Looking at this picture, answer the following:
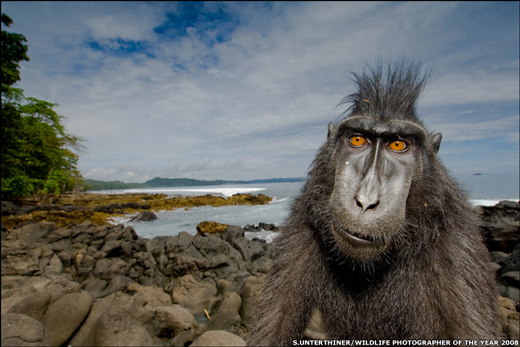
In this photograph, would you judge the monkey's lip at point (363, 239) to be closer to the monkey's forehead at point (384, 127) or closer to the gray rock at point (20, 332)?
the monkey's forehead at point (384, 127)

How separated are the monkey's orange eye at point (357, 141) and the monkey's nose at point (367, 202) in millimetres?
609

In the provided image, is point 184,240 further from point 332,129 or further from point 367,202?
point 367,202

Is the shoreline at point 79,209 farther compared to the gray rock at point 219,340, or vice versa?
the shoreline at point 79,209

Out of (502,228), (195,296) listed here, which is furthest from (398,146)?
(502,228)

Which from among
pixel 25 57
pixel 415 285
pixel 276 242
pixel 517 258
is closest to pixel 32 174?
pixel 25 57

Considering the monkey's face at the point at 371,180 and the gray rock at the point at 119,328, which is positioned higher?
the monkey's face at the point at 371,180

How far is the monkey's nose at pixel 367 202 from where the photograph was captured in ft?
6.02

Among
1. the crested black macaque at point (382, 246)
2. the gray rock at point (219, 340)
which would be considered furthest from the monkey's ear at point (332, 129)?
the gray rock at point (219, 340)

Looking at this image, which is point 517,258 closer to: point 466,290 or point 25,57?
point 466,290

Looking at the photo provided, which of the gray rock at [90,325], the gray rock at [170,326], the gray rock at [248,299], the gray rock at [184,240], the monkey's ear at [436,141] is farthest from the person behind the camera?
the gray rock at [184,240]

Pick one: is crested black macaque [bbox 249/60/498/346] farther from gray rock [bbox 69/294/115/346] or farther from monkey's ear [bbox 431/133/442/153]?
gray rock [bbox 69/294/115/346]

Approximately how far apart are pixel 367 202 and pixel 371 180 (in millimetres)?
200

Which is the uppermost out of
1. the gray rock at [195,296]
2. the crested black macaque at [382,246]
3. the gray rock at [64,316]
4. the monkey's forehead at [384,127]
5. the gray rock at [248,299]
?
the monkey's forehead at [384,127]

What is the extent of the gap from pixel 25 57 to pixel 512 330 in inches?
336
